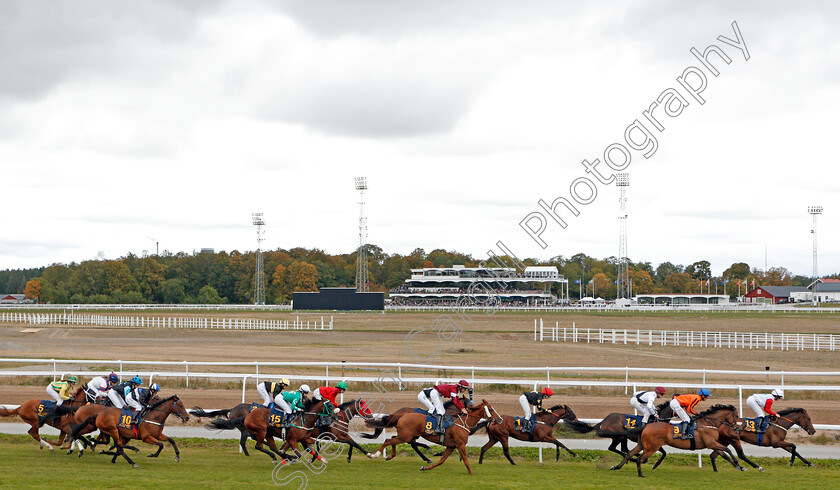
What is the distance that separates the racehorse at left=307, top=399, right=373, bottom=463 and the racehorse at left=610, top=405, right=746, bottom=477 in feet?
11.9

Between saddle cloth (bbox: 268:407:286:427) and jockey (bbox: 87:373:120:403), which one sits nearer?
saddle cloth (bbox: 268:407:286:427)

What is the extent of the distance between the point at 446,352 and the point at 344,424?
67.4 ft

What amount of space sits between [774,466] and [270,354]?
846 inches

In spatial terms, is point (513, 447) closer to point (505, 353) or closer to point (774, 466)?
point (774, 466)

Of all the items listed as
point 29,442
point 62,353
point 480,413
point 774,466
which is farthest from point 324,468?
point 62,353

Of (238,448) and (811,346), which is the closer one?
(238,448)

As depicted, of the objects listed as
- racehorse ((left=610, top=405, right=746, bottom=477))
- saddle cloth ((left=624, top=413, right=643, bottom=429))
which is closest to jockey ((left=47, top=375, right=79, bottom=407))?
racehorse ((left=610, top=405, right=746, bottom=477))

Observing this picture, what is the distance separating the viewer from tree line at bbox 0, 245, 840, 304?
9831 centimetres

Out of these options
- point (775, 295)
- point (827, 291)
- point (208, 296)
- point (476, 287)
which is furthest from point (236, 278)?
point (827, 291)

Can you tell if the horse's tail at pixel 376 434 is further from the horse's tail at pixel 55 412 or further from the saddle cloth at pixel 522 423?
the horse's tail at pixel 55 412

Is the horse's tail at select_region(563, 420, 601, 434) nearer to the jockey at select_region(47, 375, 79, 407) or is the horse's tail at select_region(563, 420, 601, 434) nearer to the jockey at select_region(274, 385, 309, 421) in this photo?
the jockey at select_region(274, 385, 309, 421)

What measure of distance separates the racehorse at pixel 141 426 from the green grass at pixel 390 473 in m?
0.28

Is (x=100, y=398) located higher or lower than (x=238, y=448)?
higher

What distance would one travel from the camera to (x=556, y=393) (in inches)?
698
